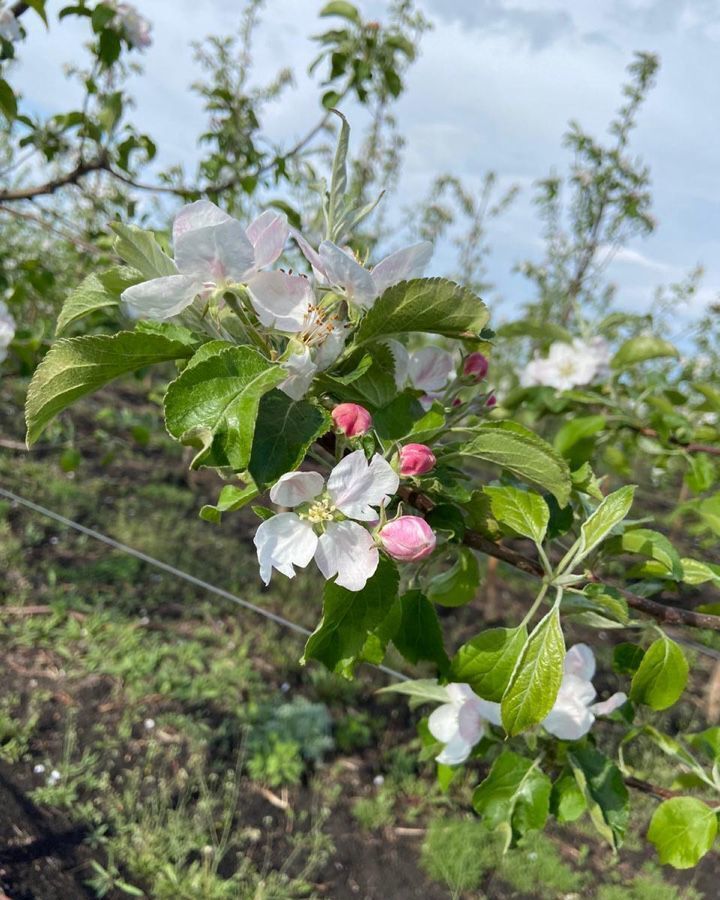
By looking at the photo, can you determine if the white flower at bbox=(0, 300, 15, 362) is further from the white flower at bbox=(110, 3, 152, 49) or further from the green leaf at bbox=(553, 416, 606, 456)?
the green leaf at bbox=(553, 416, 606, 456)

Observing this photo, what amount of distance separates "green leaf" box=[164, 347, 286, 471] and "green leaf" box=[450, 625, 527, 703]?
0.38 metres

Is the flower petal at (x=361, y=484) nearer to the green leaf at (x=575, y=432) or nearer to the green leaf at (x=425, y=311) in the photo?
the green leaf at (x=425, y=311)

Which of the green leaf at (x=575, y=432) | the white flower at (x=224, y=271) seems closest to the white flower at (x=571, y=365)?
the green leaf at (x=575, y=432)

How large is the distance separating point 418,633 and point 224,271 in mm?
444

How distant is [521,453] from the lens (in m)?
0.69

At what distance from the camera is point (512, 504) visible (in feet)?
2.63

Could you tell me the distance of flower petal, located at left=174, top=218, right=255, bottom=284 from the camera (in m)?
0.62

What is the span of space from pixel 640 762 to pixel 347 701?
1282 millimetres

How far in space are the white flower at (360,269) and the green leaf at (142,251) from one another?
13 centimetres

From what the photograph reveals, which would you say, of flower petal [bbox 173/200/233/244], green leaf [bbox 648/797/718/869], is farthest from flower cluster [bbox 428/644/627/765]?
flower petal [bbox 173/200/233/244]

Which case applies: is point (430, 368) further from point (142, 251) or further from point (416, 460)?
point (142, 251)

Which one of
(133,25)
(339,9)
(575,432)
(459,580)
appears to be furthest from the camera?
(133,25)

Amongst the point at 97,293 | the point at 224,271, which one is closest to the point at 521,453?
the point at 224,271

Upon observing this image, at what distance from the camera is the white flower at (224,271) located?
62cm
